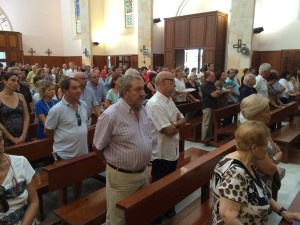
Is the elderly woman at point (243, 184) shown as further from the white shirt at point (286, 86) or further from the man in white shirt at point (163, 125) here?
the white shirt at point (286, 86)

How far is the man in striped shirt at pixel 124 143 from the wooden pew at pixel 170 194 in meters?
0.17

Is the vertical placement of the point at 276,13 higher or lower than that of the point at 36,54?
higher

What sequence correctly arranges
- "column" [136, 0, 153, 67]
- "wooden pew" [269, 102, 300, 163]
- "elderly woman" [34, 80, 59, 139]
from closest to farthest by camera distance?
"elderly woman" [34, 80, 59, 139]
"wooden pew" [269, 102, 300, 163]
"column" [136, 0, 153, 67]

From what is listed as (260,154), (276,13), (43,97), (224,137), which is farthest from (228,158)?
(276,13)

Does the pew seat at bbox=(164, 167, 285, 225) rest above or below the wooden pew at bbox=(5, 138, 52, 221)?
below

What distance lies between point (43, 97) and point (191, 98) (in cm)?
395

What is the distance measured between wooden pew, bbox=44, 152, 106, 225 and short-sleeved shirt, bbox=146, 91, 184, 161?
701 millimetres

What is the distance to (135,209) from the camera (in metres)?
1.84

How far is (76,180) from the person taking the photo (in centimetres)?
277

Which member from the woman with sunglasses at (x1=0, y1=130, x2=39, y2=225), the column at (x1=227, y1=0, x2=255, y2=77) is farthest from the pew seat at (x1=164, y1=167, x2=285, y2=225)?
the column at (x1=227, y1=0, x2=255, y2=77)

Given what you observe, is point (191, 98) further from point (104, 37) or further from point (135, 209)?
point (104, 37)

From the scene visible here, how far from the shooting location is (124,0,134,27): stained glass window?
1546cm

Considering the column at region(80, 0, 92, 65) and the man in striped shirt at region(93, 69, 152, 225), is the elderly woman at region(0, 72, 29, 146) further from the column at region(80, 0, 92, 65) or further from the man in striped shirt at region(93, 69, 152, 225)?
the column at region(80, 0, 92, 65)

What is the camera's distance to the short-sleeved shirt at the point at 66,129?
268 cm
